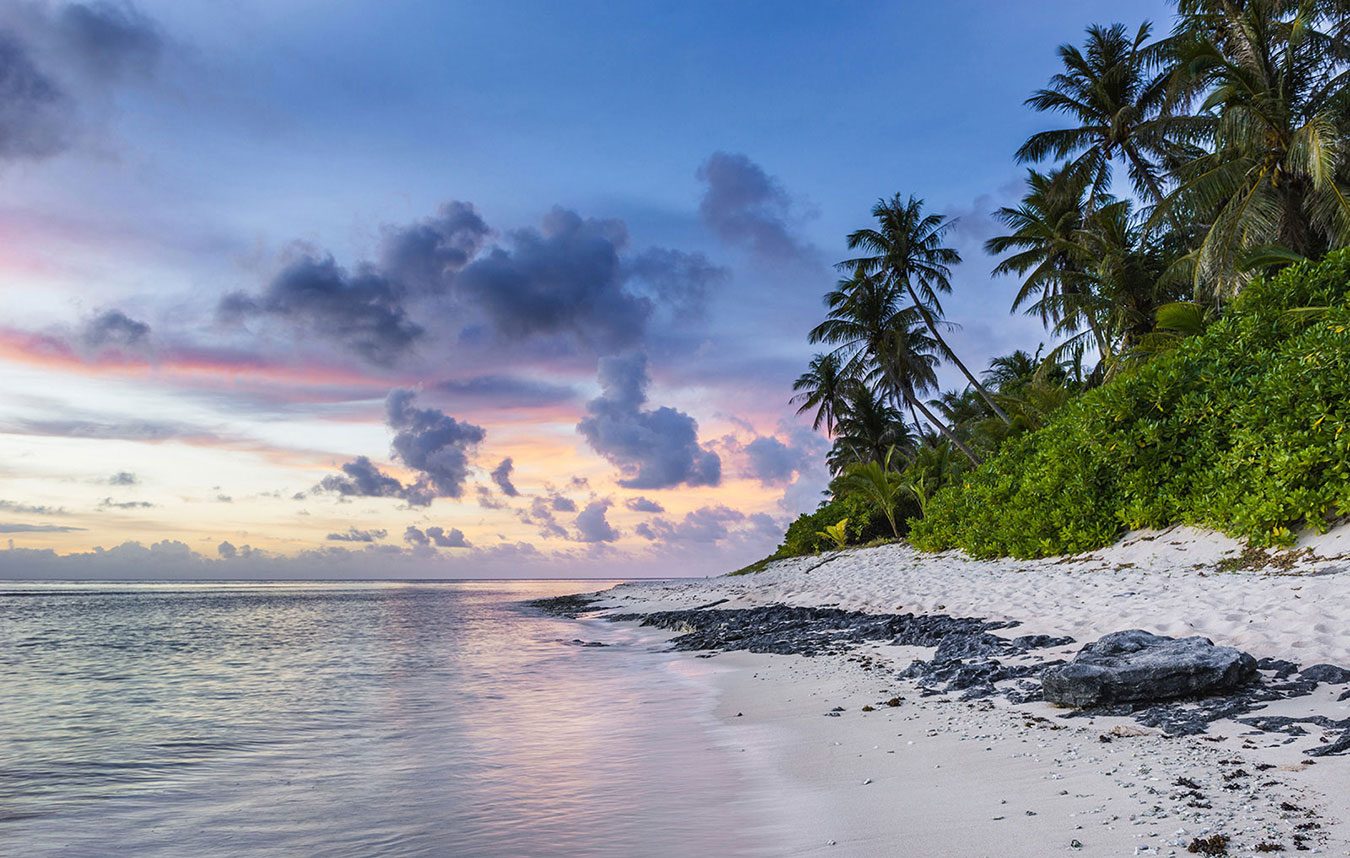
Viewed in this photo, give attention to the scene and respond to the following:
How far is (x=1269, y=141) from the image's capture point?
16281 mm

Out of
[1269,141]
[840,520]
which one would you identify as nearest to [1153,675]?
[1269,141]

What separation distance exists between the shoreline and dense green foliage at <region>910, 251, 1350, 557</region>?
0.97 meters

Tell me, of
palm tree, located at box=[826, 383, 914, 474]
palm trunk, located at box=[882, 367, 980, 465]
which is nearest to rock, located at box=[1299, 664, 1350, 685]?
palm trunk, located at box=[882, 367, 980, 465]

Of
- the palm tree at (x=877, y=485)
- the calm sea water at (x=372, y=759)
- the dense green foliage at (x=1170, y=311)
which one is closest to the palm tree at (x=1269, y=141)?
the dense green foliage at (x=1170, y=311)

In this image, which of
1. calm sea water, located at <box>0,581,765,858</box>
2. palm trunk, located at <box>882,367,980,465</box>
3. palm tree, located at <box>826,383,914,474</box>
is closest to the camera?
calm sea water, located at <box>0,581,765,858</box>

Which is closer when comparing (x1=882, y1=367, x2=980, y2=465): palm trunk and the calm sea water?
the calm sea water

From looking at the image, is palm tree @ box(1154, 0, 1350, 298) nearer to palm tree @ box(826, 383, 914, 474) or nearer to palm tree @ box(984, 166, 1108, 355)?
palm tree @ box(984, 166, 1108, 355)

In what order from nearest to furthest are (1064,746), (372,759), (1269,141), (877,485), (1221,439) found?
(1064,746)
(372,759)
(1221,439)
(1269,141)
(877,485)

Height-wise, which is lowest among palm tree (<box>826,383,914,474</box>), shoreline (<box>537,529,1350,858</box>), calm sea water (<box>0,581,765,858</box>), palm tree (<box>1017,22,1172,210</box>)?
calm sea water (<box>0,581,765,858</box>)

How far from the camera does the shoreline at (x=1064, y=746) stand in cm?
325

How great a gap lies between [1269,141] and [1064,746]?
18.0m

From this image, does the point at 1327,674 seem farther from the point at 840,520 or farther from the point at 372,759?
the point at 840,520

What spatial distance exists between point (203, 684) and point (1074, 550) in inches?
607

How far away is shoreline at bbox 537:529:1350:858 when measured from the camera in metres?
3.25
